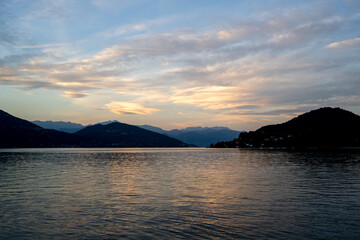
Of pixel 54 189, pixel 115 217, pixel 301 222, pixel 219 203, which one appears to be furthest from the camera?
pixel 54 189

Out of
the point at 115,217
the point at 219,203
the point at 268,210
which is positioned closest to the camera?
the point at 115,217

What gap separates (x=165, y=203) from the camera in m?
31.4

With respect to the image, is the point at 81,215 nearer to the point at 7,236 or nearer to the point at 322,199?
the point at 7,236

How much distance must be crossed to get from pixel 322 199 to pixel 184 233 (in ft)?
67.7

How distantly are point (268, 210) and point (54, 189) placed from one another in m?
30.7

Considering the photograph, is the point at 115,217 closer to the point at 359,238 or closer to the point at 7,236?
the point at 7,236

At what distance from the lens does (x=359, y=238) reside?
756 inches

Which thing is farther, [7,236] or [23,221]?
[23,221]

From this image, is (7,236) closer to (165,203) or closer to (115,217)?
(115,217)

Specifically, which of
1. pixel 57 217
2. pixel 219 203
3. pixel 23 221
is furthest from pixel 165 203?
pixel 23 221

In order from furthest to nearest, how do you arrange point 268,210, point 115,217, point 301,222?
point 268,210
point 115,217
point 301,222

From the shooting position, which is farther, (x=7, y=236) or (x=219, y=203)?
(x=219, y=203)

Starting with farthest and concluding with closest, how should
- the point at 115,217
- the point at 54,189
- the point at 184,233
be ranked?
the point at 54,189 → the point at 115,217 → the point at 184,233

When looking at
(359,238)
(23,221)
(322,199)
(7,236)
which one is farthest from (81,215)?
(322,199)
